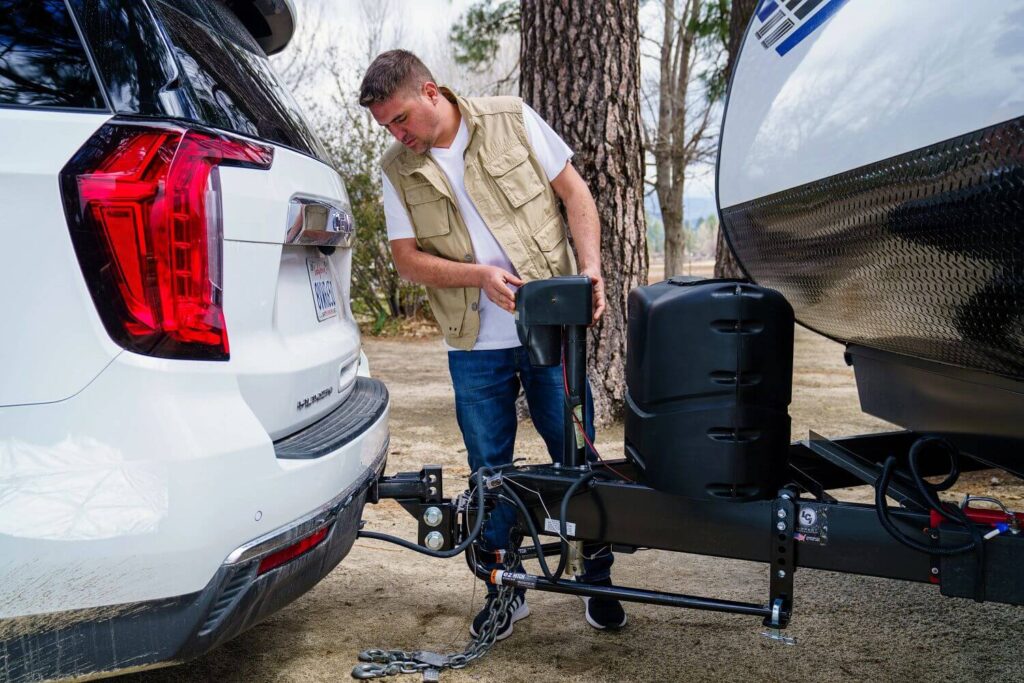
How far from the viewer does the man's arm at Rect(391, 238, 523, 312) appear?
2521 millimetres

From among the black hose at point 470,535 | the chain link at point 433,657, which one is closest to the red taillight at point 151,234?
the black hose at point 470,535

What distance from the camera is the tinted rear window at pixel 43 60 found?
1645mm

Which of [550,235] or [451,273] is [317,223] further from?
[550,235]

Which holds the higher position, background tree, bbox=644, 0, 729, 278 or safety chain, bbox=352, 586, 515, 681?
background tree, bbox=644, 0, 729, 278

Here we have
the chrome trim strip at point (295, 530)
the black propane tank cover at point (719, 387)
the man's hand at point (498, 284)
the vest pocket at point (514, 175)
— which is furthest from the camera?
the vest pocket at point (514, 175)

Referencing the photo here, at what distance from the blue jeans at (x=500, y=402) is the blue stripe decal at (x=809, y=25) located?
1.14 metres

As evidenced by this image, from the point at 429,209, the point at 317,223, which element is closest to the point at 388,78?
the point at 429,209

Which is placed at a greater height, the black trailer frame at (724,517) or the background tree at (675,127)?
the background tree at (675,127)

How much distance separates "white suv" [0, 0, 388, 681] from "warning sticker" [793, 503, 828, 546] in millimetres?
1073

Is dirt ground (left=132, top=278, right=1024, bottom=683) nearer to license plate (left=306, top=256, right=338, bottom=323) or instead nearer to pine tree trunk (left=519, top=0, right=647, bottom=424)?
license plate (left=306, top=256, right=338, bottom=323)

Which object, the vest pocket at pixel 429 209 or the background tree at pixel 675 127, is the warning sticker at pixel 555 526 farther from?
the background tree at pixel 675 127

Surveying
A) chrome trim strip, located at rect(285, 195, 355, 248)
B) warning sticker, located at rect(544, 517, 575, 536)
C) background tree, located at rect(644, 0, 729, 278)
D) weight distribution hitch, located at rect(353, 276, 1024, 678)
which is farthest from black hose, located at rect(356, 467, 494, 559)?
background tree, located at rect(644, 0, 729, 278)

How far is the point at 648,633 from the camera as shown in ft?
8.84

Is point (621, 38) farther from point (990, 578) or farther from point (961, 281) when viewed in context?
point (990, 578)
